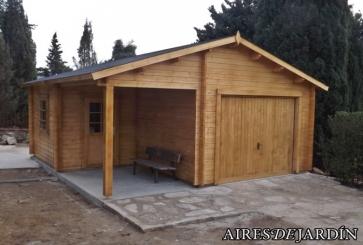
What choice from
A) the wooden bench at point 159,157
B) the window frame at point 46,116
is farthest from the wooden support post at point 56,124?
the wooden bench at point 159,157

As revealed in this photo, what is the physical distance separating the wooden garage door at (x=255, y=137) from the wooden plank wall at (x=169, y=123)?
783mm

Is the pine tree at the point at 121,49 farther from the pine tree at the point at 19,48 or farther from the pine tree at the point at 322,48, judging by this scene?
the pine tree at the point at 322,48

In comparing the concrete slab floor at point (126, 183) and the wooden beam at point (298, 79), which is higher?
the wooden beam at point (298, 79)

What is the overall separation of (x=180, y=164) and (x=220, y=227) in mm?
2942

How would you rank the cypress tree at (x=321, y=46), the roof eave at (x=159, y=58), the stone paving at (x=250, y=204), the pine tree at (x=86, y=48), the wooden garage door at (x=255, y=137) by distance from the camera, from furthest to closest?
the pine tree at (x=86, y=48)
the cypress tree at (x=321, y=46)
the wooden garage door at (x=255, y=137)
the roof eave at (x=159, y=58)
the stone paving at (x=250, y=204)

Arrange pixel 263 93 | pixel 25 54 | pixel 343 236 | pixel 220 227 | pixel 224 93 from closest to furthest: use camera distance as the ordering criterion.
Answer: pixel 343 236 < pixel 220 227 < pixel 224 93 < pixel 263 93 < pixel 25 54

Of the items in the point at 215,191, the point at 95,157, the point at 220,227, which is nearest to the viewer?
the point at 220,227

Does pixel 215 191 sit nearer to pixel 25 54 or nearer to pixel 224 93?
pixel 224 93

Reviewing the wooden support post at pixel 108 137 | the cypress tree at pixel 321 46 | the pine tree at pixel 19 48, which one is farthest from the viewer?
the pine tree at pixel 19 48

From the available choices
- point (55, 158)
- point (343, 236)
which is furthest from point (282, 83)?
point (55, 158)

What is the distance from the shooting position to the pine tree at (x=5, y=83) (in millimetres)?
18172

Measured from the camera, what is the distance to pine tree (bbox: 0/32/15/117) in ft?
59.6

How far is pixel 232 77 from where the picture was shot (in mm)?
8430

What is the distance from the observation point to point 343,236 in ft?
17.5
